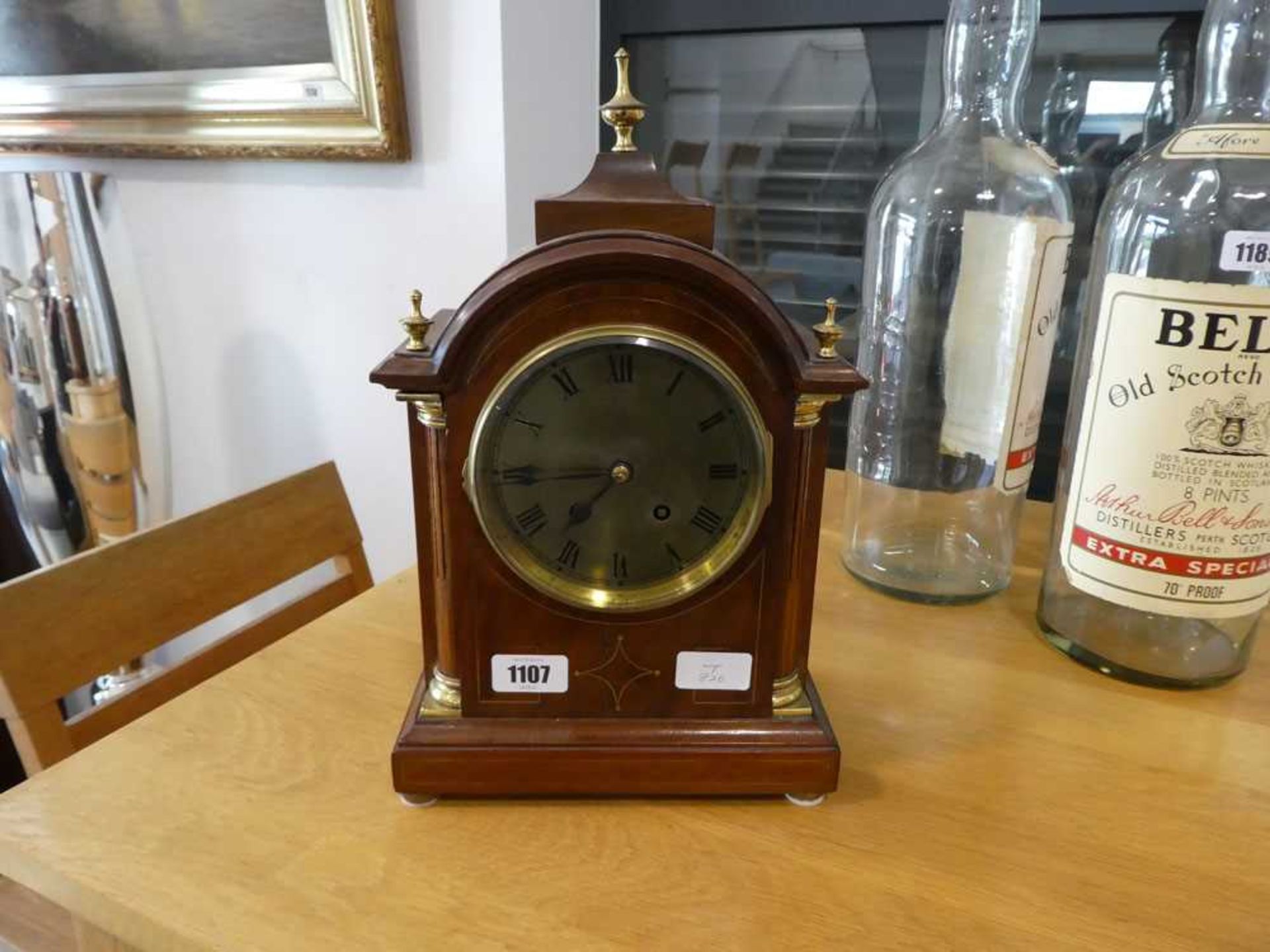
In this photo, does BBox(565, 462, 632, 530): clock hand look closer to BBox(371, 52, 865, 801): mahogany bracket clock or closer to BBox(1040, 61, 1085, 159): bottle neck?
BBox(371, 52, 865, 801): mahogany bracket clock

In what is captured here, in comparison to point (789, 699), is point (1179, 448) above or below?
above

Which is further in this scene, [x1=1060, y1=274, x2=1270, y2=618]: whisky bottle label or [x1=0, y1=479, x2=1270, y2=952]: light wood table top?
[x1=1060, y1=274, x2=1270, y2=618]: whisky bottle label

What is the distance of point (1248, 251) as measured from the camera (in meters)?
0.50

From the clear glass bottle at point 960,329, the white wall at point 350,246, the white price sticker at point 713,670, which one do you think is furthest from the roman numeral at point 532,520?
the white wall at point 350,246

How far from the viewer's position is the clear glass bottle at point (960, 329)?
631mm

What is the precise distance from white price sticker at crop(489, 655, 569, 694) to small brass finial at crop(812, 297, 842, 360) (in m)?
0.21

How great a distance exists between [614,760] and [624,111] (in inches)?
13.1

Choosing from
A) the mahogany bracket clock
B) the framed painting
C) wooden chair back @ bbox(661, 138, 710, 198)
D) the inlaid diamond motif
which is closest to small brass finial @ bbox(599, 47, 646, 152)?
the mahogany bracket clock

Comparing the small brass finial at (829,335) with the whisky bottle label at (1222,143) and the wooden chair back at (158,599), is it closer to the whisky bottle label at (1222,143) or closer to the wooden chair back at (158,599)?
the whisky bottle label at (1222,143)

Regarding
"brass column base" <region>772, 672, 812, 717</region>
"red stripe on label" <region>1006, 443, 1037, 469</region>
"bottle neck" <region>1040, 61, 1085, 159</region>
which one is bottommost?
"brass column base" <region>772, 672, 812, 717</region>

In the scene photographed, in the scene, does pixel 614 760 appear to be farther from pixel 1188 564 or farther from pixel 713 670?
pixel 1188 564

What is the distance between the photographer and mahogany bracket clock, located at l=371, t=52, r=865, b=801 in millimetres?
421

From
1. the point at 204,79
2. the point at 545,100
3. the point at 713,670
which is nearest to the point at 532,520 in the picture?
the point at 713,670

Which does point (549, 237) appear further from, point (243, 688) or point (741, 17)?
point (741, 17)
